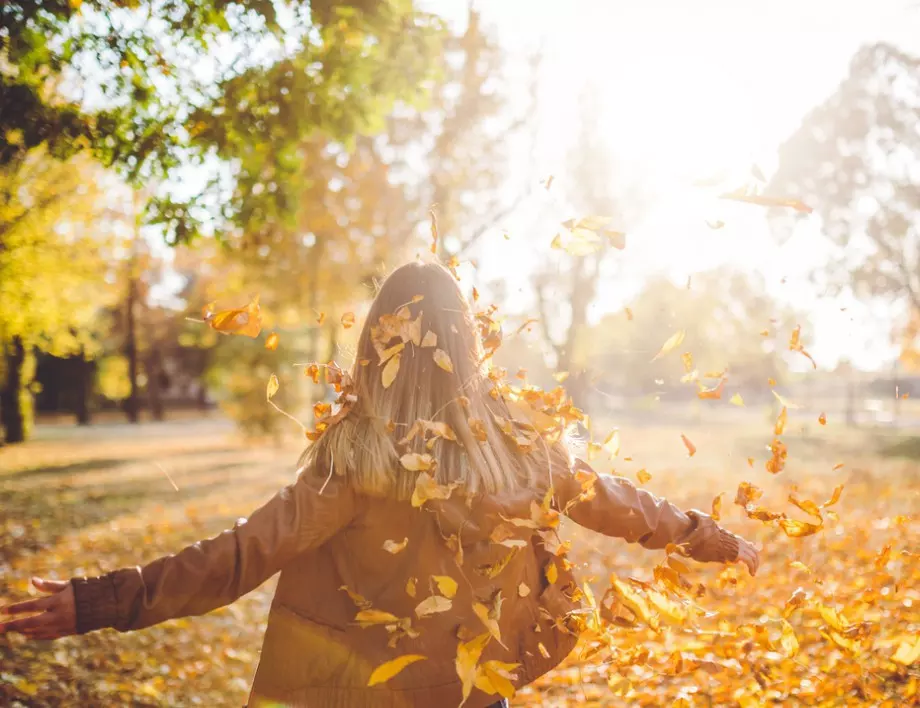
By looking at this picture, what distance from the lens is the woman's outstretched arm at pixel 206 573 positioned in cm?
202

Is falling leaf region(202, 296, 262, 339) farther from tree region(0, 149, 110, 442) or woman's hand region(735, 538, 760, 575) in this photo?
tree region(0, 149, 110, 442)

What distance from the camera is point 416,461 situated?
2.20 metres

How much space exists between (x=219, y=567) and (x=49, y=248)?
489 inches

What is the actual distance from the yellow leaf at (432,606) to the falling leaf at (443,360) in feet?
2.37

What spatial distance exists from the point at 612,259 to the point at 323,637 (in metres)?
27.0

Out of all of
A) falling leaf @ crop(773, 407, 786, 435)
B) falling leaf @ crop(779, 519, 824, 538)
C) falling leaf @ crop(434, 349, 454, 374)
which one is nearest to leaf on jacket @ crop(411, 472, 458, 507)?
falling leaf @ crop(434, 349, 454, 374)

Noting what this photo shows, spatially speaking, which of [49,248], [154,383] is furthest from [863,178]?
[154,383]

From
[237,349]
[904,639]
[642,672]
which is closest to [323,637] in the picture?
[904,639]

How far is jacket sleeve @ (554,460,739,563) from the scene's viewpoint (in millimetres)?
2512

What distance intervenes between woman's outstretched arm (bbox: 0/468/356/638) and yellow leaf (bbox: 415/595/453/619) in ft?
1.12

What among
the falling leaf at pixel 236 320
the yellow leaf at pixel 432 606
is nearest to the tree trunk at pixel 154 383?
the falling leaf at pixel 236 320

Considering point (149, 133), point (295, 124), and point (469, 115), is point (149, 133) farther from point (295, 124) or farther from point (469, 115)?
point (469, 115)

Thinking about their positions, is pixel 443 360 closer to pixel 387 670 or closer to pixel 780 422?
pixel 387 670

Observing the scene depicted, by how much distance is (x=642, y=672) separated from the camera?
15.3ft
